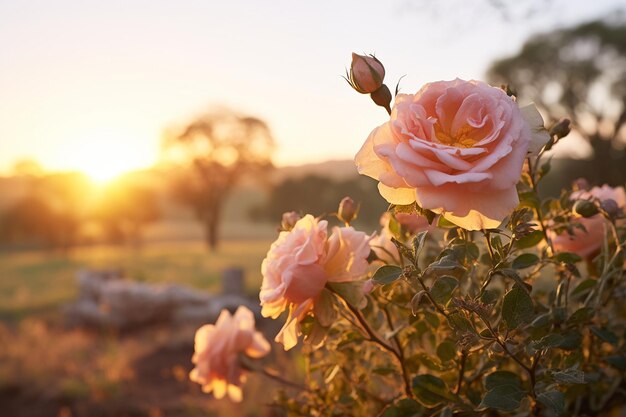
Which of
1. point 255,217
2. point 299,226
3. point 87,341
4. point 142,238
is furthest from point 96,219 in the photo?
point 299,226

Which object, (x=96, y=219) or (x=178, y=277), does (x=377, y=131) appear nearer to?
(x=178, y=277)

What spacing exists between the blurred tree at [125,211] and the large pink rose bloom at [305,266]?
25.5 metres

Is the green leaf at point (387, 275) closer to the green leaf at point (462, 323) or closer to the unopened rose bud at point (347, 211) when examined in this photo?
the green leaf at point (462, 323)

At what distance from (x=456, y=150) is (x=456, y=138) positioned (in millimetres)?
98

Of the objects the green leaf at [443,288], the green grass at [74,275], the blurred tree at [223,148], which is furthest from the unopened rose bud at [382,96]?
the blurred tree at [223,148]

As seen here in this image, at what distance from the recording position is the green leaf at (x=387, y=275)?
0.73 meters

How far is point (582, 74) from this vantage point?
52.0ft

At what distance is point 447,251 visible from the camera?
0.72 meters

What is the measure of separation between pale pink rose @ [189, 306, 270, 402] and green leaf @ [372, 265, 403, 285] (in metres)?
0.40

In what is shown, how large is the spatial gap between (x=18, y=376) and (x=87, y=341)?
4.54ft

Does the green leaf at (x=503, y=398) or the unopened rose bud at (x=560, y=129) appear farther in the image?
the unopened rose bud at (x=560, y=129)

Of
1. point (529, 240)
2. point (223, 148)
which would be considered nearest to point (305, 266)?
point (529, 240)

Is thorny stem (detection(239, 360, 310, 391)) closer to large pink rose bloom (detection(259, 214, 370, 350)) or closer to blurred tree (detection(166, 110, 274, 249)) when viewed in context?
large pink rose bloom (detection(259, 214, 370, 350))

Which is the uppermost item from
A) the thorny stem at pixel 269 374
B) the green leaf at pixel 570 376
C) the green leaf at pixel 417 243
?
the green leaf at pixel 417 243
